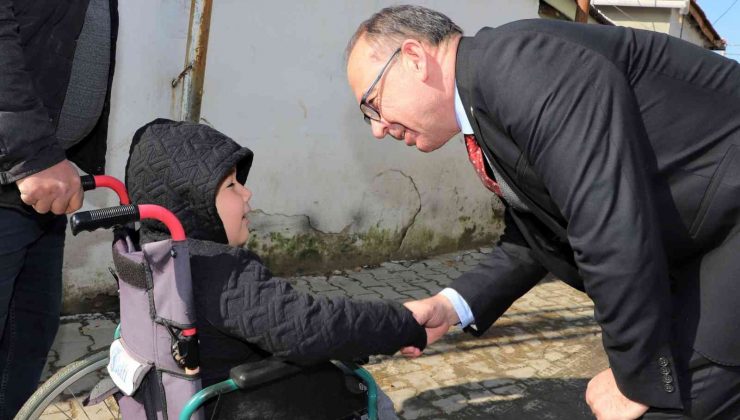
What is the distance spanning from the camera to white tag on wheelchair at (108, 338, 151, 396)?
1.94 m

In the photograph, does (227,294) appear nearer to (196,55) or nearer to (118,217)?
(118,217)

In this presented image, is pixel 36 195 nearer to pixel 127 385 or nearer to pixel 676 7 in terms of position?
pixel 127 385

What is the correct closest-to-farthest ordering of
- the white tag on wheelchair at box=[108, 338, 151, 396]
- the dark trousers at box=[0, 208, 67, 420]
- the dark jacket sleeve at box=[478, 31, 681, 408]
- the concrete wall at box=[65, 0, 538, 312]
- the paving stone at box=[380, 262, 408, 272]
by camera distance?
the dark jacket sleeve at box=[478, 31, 681, 408] < the white tag on wheelchair at box=[108, 338, 151, 396] < the dark trousers at box=[0, 208, 67, 420] < the concrete wall at box=[65, 0, 538, 312] < the paving stone at box=[380, 262, 408, 272]

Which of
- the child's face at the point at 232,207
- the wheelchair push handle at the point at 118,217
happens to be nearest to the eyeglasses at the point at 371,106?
the child's face at the point at 232,207

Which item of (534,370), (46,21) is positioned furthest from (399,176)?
(46,21)

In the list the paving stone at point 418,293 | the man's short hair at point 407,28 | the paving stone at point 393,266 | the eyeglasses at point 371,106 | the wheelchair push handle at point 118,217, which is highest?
the man's short hair at point 407,28

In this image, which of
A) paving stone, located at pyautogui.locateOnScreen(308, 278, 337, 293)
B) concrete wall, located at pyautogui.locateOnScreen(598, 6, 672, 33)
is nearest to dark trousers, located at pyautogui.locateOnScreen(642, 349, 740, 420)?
A: paving stone, located at pyautogui.locateOnScreen(308, 278, 337, 293)

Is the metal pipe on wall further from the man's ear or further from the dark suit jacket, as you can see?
the dark suit jacket

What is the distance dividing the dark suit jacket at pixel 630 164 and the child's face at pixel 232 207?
2.58 feet

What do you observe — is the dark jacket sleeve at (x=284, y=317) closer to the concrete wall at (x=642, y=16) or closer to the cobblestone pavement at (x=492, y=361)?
the cobblestone pavement at (x=492, y=361)

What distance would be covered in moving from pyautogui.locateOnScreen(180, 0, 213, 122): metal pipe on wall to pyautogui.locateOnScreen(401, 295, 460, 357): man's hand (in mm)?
1815

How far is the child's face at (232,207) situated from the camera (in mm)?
2138

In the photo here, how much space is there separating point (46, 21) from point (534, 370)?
10.4 feet

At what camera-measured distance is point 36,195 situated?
6.93 feet
